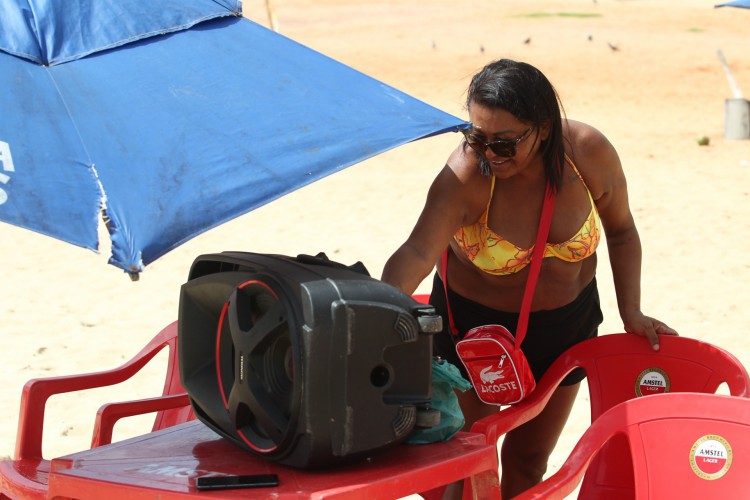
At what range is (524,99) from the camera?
9.44ft

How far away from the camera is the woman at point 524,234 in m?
2.91

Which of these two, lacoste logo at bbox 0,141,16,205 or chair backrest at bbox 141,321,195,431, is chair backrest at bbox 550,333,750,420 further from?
lacoste logo at bbox 0,141,16,205

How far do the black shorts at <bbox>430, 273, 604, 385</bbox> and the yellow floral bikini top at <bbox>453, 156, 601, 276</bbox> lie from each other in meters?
0.19

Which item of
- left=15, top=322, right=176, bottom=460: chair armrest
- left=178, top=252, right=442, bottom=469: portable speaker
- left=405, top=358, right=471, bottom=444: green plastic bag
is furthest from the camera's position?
left=15, top=322, right=176, bottom=460: chair armrest

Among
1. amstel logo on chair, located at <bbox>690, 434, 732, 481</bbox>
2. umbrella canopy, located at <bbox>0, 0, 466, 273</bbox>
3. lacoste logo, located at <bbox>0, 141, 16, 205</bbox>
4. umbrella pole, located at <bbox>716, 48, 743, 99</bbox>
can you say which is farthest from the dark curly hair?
umbrella pole, located at <bbox>716, 48, 743, 99</bbox>

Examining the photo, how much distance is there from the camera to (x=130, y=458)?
2488mm

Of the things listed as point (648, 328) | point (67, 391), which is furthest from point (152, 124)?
point (648, 328)

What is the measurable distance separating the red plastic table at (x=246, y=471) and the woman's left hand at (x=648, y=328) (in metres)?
1.04

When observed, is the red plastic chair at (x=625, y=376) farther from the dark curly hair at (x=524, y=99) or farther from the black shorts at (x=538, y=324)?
the dark curly hair at (x=524, y=99)

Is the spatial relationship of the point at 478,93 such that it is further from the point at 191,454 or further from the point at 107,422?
the point at 107,422

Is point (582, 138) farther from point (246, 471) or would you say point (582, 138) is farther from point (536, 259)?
point (246, 471)

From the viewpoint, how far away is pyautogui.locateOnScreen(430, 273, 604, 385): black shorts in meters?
3.36

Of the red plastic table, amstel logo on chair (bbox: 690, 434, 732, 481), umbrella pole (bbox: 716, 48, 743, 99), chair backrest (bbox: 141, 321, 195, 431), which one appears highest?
the red plastic table

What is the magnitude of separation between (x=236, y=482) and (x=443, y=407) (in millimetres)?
545
